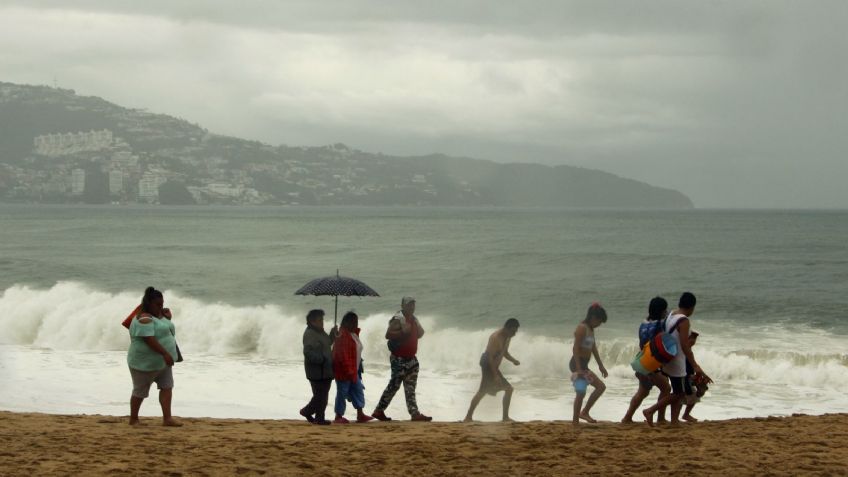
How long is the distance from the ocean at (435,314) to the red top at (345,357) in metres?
2.07

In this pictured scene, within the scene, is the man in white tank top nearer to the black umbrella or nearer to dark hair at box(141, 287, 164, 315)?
the black umbrella

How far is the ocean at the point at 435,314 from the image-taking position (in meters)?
16.2

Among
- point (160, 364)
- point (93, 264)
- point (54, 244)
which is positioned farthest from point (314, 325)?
point (54, 244)

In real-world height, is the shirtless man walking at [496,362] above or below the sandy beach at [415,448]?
above

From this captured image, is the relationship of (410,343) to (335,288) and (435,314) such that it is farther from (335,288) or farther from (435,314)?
(435,314)

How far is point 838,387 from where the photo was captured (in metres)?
18.0

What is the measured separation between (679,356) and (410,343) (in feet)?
10.3

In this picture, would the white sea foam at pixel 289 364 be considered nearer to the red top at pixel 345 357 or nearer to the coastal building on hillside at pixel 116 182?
the red top at pixel 345 357

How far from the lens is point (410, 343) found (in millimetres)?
11836

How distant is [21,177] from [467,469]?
205 meters

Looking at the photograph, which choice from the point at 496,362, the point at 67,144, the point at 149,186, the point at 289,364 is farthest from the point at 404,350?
the point at 67,144

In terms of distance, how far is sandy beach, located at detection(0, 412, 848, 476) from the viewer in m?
8.77

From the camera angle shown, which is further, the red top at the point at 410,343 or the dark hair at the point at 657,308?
the red top at the point at 410,343

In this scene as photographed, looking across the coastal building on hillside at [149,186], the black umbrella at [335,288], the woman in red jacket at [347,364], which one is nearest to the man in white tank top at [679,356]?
the woman in red jacket at [347,364]
